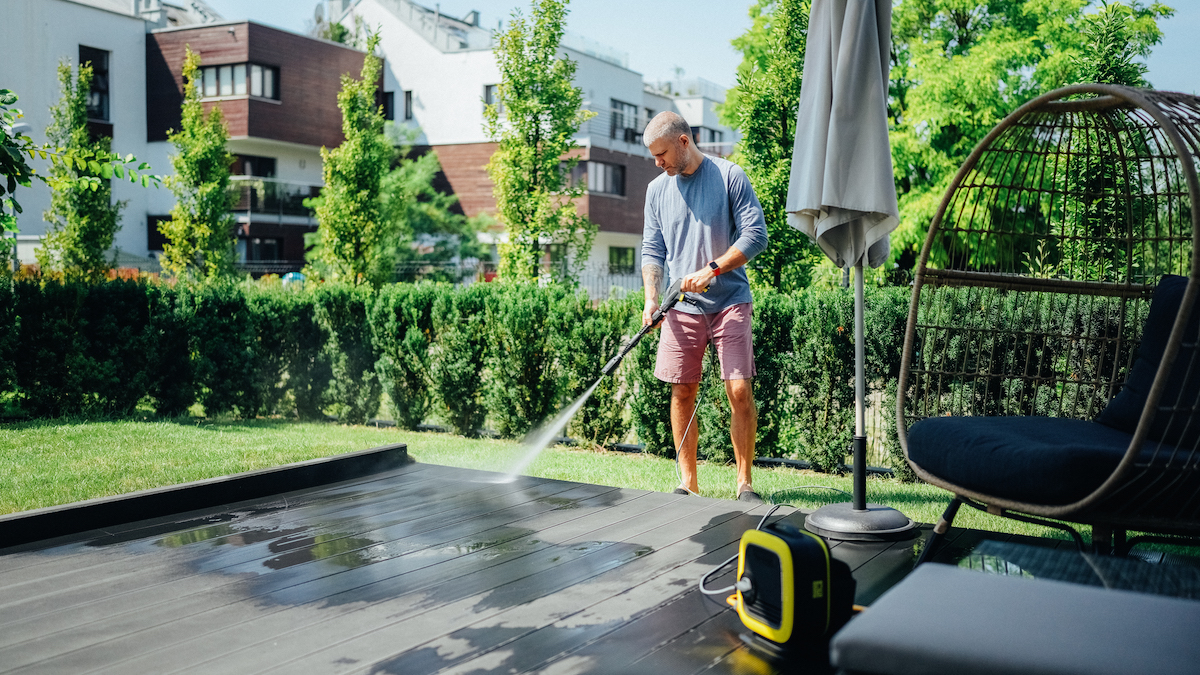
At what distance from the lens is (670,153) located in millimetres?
4438

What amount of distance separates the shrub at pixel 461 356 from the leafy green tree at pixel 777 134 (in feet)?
8.29

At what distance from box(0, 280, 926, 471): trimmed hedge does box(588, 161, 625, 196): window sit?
22334mm

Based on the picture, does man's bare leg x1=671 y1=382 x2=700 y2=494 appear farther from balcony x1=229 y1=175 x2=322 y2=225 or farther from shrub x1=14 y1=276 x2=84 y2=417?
balcony x1=229 y1=175 x2=322 y2=225

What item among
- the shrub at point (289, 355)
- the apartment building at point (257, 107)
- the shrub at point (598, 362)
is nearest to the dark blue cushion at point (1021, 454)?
the shrub at point (598, 362)

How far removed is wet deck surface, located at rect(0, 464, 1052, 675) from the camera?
→ 91.5 inches

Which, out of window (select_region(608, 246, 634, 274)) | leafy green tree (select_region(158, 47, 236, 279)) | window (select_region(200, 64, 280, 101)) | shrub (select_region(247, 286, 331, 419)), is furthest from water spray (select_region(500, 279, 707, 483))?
window (select_region(608, 246, 634, 274))

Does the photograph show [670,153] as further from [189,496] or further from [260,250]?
[260,250]

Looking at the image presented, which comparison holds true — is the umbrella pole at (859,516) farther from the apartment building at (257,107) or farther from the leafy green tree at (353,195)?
the apartment building at (257,107)

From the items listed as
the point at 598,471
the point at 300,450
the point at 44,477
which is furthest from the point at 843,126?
the point at 44,477

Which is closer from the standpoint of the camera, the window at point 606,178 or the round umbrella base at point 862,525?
the round umbrella base at point 862,525

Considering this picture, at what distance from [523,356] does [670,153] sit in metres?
2.85

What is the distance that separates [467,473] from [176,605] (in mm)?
2169

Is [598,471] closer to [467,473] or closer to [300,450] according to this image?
[467,473]

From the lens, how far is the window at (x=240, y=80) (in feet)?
86.3
